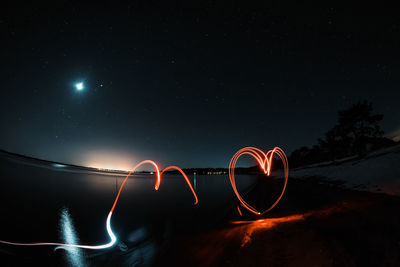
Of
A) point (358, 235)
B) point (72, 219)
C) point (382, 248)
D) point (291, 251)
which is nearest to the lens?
point (382, 248)

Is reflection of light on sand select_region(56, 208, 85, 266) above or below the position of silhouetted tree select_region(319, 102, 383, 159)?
below

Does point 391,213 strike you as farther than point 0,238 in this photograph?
No

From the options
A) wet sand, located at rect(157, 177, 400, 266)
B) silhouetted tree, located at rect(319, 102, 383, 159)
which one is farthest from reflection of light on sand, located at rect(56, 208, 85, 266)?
silhouetted tree, located at rect(319, 102, 383, 159)

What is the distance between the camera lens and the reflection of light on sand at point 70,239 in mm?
9220

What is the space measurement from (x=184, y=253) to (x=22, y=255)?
31.6 feet

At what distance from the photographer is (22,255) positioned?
9.90 m

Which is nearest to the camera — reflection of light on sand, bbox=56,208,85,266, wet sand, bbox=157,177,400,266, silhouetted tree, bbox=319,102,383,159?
wet sand, bbox=157,177,400,266

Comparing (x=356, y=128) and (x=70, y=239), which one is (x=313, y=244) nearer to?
(x=70, y=239)

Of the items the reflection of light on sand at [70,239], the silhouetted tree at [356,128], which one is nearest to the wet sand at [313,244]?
the reflection of light on sand at [70,239]

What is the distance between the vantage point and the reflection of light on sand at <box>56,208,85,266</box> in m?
9.22

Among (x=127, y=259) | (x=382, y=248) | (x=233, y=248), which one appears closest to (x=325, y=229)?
(x=382, y=248)

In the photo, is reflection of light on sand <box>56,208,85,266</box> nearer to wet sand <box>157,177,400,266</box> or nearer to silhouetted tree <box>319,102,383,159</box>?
wet sand <box>157,177,400,266</box>

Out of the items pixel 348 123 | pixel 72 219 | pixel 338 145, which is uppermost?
pixel 348 123

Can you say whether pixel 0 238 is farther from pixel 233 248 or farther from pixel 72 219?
pixel 233 248
